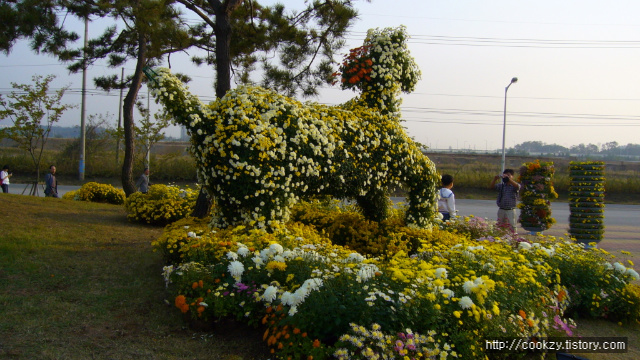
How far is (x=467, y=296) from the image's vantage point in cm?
377

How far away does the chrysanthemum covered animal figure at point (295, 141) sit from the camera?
17.0 feet

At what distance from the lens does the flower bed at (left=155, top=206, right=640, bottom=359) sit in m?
3.46

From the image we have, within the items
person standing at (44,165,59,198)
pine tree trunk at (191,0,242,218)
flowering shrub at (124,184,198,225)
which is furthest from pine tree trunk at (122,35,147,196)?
person standing at (44,165,59,198)

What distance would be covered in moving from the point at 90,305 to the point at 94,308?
86mm

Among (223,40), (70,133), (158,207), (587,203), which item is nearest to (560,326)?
(587,203)

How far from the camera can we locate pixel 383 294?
354 cm

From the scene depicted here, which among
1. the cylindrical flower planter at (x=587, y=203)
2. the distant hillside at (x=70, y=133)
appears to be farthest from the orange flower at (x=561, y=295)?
the distant hillside at (x=70, y=133)

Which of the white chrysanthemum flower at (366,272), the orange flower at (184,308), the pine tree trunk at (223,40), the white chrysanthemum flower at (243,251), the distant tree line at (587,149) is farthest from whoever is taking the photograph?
the distant tree line at (587,149)

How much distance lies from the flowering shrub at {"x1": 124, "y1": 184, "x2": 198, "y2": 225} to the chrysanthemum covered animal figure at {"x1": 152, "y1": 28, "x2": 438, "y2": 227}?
12.2 feet

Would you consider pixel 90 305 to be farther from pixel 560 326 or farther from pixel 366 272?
pixel 560 326

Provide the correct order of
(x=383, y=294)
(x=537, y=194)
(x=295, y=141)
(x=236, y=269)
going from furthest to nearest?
(x=537, y=194)
(x=295, y=141)
(x=236, y=269)
(x=383, y=294)

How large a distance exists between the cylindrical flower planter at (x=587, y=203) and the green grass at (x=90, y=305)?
23.5 feet

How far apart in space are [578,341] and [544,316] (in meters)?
0.51

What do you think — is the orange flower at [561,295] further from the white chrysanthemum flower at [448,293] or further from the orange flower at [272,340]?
the orange flower at [272,340]
